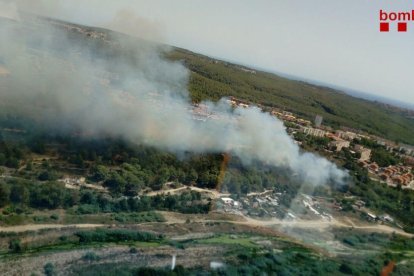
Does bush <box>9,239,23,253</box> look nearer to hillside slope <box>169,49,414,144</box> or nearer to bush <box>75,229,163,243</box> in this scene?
bush <box>75,229,163,243</box>

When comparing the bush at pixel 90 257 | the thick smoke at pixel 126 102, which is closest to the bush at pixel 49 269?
the bush at pixel 90 257

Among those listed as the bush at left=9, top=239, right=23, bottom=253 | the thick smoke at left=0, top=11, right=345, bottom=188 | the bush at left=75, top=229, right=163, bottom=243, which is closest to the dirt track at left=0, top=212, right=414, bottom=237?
the bush at left=75, top=229, right=163, bottom=243

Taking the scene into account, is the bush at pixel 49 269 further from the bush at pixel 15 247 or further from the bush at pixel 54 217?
the bush at pixel 54 217

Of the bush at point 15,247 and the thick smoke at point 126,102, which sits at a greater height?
the thick smoke at point 126,102

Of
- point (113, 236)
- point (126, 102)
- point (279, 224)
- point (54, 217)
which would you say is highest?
point (126, 102)

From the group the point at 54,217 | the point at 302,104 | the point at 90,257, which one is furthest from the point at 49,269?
the point at 302,104

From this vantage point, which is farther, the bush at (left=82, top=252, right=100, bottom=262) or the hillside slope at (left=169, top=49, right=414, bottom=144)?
the hillside slope at (left=169, top=49, right=414, bottom=144)

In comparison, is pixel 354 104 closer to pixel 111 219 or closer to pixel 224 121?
pixel 224 121

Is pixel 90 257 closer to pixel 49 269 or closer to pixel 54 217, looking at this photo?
pixel 49 269
